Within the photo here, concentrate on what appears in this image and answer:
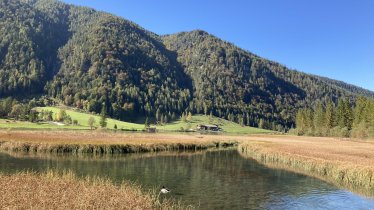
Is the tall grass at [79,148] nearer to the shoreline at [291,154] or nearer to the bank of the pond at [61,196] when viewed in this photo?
the shoreline at [291,154]

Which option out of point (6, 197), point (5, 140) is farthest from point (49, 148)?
point (6, 197)

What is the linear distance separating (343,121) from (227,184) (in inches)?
5333

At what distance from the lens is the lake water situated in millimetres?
33125

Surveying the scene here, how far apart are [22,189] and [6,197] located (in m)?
3.24

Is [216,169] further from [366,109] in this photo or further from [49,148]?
[366,109]

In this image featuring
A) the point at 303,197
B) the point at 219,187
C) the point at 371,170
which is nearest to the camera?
the point at 303,197

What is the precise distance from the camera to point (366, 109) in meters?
145

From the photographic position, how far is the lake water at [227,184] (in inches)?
1304

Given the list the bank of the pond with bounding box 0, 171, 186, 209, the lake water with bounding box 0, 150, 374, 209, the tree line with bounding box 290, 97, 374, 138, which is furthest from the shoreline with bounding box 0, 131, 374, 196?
the tree line with bounding box 290, 97, 374, 138

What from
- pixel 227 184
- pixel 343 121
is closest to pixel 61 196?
pixel 227 184

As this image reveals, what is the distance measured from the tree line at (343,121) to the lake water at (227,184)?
96.1 metres

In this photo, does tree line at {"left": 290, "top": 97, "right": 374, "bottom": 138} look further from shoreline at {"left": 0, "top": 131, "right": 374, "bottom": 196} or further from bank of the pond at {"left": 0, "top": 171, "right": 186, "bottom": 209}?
bank of the pond at {"left": 0, "top": 171, "right": 186, "bottom": 209}

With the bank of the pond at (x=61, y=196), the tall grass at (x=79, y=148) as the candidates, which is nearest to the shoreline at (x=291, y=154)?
the tall grass at (x=79, y=148)

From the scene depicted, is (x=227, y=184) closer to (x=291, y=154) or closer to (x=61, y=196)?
(x=61, y=196)
